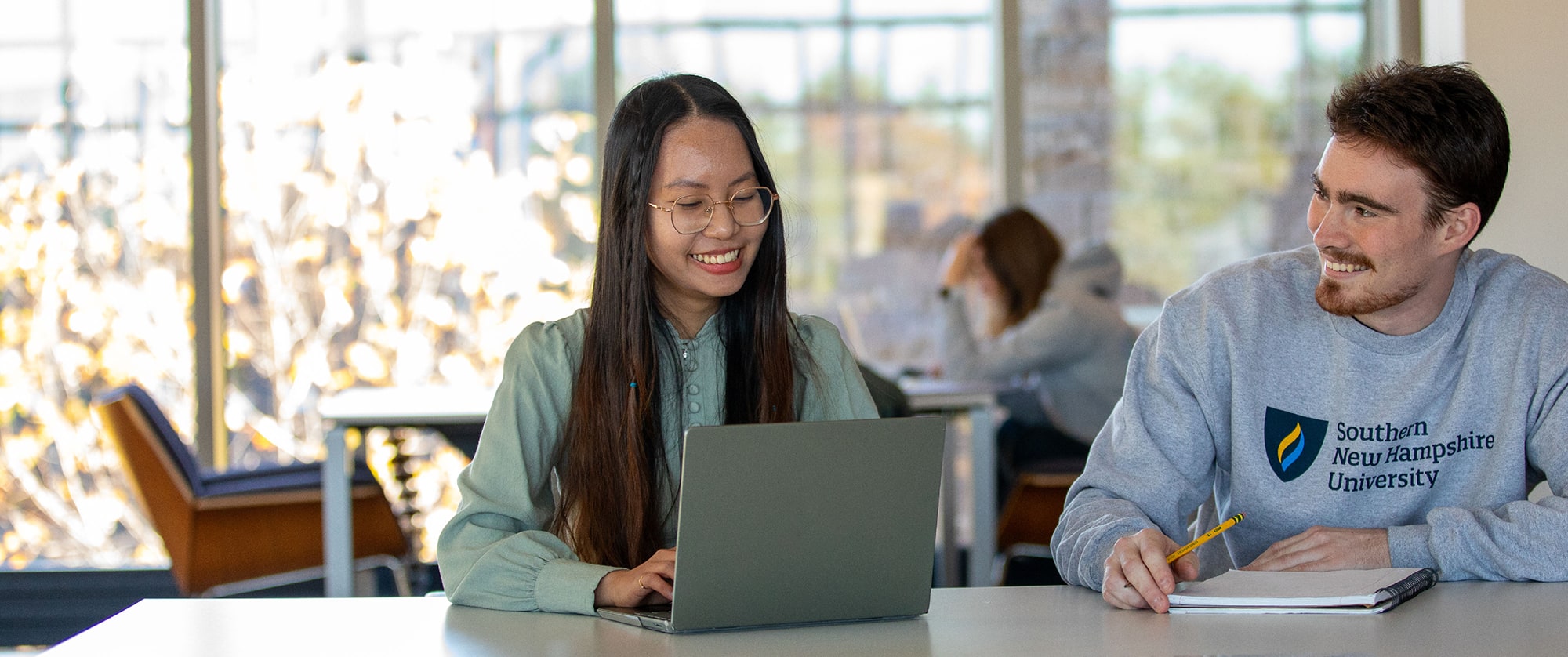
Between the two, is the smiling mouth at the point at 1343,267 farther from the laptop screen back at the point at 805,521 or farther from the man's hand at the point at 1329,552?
the laptop screen back at the point at 805,521

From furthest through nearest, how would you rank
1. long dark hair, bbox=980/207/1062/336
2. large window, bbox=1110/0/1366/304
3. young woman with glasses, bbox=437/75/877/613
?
1. large window, bbox=1110/0/1366/304
2. long dark hair, bbox=980/207/1062/336
3. young woman with glasses, bbox=437/75/877/613

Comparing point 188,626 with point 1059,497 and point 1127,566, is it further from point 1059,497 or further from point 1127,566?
point 1059,497

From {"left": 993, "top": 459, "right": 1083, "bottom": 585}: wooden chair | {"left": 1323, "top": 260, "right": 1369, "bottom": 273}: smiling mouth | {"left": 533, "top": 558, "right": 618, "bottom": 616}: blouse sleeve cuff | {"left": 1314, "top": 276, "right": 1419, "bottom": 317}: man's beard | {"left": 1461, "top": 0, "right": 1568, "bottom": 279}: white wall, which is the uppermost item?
{"left": 1461, "top": 0, "right": 1568, "bottom": 279}: white wall

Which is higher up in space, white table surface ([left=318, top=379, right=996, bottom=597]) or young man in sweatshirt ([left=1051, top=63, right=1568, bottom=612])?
young man in sweatshirt ([left=1051, top=63, right=1568, bottom=612])

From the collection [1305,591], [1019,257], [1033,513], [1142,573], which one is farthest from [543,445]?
[1019,257]

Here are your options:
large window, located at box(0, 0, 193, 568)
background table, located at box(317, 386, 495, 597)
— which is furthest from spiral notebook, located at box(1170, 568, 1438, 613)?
large window, located at box(0, 0, 193, 568)

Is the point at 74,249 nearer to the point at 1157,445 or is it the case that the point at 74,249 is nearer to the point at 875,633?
the point at 1157,445

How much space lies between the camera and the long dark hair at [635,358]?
5.32 feet

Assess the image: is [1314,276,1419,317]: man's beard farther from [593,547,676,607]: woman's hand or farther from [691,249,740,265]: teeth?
[593,547,676,607]: woman's hand

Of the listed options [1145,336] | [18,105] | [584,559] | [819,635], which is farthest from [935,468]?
[18,105]

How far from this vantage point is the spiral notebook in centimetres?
135

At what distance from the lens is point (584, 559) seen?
5.31 feet

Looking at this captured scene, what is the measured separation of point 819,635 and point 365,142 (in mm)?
3866

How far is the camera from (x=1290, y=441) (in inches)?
68.4
